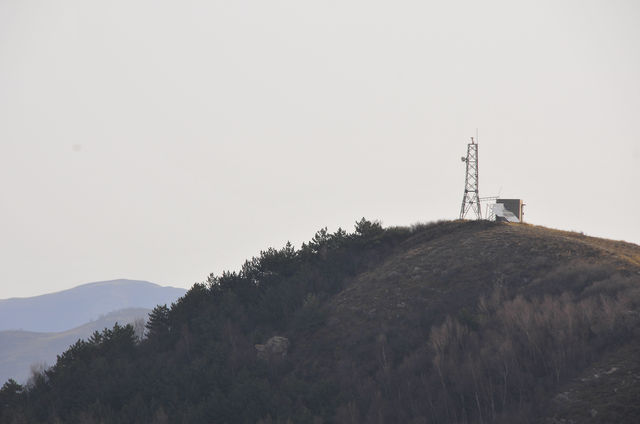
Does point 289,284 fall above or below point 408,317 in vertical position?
above

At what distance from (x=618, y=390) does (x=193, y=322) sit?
108 feet

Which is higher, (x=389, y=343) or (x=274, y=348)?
(x=274, y=348)

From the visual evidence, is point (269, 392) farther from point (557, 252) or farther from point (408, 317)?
point (557, 252)

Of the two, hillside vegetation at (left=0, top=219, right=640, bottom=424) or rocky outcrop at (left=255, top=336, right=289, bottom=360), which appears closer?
hillside vegetation at (left=0, top=219, right=640, bottom=424)

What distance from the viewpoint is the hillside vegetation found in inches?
1152

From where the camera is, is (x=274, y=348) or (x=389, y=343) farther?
(x=274, y=348)

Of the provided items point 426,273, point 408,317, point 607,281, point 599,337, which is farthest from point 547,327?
point 426,273

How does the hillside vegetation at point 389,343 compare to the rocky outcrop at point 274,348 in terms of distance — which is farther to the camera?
the rocky outcrop at point 274,348

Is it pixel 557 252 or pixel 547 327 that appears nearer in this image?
pixel 547 327

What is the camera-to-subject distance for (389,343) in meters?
38.1

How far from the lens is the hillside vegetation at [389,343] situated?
2925 cm

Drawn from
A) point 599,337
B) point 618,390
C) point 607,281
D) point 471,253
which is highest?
point 471,253

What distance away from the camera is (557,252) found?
1655 inches

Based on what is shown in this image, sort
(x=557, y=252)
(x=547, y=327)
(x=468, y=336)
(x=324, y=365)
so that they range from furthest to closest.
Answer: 1. (x=557, y=252)
2. (x=324, y=365)
3. (x=468, y=336)
4. (x=547, y=327)
